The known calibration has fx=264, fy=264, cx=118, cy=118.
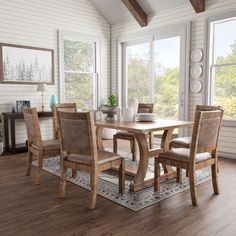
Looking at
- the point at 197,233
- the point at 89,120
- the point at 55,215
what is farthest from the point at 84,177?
the point at 197,233

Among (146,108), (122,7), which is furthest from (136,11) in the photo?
(146,108)

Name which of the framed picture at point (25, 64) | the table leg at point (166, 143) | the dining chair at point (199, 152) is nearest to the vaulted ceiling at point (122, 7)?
the framed picture at point (25, 64)

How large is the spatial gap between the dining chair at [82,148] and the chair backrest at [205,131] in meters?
0.81

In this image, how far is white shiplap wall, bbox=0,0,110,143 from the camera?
5.18m

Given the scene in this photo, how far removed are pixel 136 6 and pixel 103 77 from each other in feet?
6.37

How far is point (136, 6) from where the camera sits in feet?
18.9

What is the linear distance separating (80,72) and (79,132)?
4.08m

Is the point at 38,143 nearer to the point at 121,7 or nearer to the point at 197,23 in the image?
the point at 197,23

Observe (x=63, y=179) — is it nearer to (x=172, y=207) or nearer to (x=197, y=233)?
(x=172, y=207)

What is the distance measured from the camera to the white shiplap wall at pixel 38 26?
5184 mm

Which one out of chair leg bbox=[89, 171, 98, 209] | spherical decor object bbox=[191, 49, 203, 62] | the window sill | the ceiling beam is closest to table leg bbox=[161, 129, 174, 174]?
chair leg bbox=[89, 171, 98, 209]

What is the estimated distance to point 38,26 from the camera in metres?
5.56

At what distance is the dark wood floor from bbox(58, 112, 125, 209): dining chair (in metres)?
0.20

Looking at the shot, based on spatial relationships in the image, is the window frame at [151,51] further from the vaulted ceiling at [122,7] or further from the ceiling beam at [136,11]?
the vaulted ceiling at [122,7]
